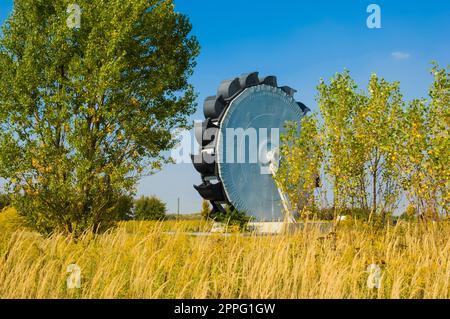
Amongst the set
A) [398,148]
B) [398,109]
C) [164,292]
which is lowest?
[164,292]

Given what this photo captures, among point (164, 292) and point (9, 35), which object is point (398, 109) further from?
point (9, 35)

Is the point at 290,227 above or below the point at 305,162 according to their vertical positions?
below

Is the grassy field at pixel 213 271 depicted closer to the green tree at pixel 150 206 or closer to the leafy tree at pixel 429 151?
the leafy tree at pixel 429 151

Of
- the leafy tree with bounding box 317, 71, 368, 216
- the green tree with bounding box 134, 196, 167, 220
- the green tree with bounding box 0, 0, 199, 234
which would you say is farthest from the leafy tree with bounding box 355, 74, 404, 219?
the green tree with bounding box 134, 196, 167, 220

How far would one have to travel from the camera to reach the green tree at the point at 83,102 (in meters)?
17.0

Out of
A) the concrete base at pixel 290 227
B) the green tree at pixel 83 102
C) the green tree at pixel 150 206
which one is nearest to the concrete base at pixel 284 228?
the concrete base at pixel 290 227

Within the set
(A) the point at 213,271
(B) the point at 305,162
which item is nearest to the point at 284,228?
(A) the point at 213,271

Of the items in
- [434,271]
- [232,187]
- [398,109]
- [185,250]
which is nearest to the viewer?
[434,271]

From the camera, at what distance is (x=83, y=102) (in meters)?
17.8

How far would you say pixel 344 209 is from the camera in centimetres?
1352

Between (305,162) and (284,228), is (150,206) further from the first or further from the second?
(284,228)

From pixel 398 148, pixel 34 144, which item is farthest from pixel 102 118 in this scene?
pixel 398 148

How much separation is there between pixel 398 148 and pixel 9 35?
46.9 ft

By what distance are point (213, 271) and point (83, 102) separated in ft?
39.2
